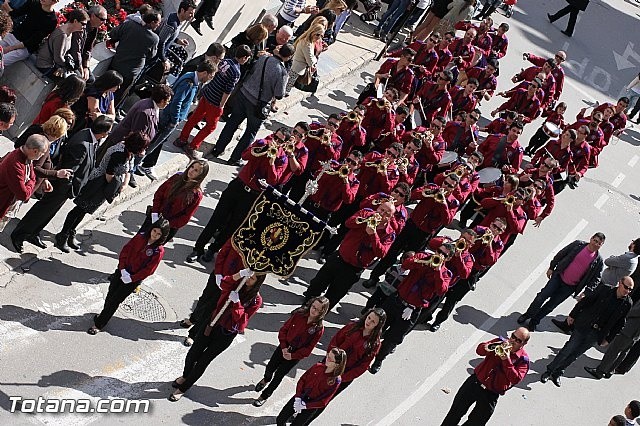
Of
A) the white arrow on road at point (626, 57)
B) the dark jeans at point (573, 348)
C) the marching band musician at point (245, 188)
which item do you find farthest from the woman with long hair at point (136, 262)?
the white arrow on road at point (626, 57)

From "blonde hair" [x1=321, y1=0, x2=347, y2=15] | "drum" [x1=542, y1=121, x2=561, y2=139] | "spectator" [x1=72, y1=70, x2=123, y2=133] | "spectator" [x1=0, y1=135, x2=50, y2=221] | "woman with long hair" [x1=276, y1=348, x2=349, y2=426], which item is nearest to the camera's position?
"spectator" [x1=0, y1=135, x2=50, y2=221]

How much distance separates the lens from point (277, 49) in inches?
614

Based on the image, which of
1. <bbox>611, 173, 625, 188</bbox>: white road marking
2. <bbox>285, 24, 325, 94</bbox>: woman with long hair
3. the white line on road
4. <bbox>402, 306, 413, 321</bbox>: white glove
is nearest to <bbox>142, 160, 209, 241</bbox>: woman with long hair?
<bbox>402, 306, 413, 321</bbox>: white glove

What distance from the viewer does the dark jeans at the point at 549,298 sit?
1589 cm

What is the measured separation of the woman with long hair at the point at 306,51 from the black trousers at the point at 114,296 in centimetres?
639

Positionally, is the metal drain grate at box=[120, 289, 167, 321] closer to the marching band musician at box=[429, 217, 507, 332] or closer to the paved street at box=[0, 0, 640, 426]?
the paved street at box=[0, 0, 640, 426]

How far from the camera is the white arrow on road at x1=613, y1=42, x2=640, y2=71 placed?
1137 inches

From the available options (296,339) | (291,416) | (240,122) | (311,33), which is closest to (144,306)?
(296,339)

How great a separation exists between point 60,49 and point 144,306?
3.22 metres

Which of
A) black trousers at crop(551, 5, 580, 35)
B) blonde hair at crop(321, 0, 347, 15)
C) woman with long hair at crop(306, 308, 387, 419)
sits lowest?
woman with long hair at crop(306, 308, 387, 419)

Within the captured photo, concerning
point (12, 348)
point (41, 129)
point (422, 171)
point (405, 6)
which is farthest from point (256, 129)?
point (405, 6)

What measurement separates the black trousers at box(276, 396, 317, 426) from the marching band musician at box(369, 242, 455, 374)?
83.0 inches

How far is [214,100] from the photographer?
1527cm

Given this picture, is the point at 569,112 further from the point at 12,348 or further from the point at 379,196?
the point at 12,348
